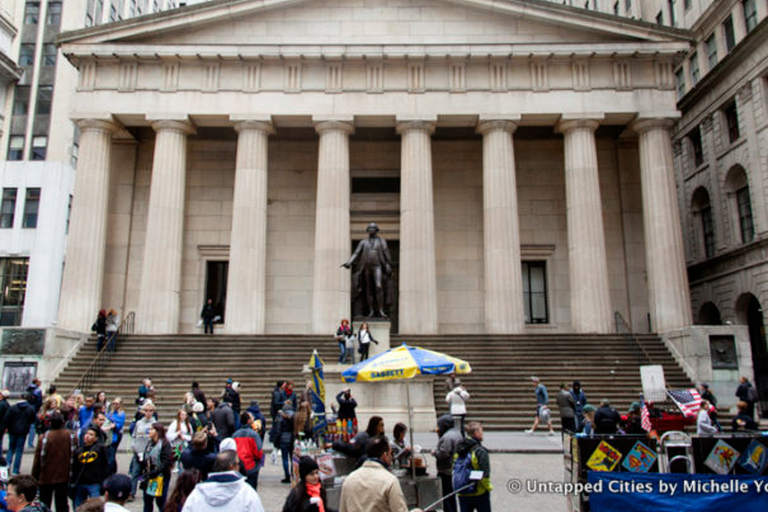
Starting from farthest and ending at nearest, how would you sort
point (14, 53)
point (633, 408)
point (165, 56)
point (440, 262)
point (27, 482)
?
point (14, 53)
point (440, 262)
point (165, 56)
point (633, 408)
point (27, 482)

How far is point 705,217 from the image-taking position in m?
36.9

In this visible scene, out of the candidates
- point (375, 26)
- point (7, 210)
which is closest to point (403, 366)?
point (375, 26)

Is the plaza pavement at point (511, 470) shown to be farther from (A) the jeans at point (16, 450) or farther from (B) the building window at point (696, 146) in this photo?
(B) the building window at point (696, 146)

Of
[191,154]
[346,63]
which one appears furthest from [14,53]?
[346,63]

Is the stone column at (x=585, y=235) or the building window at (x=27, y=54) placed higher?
the building window at (x=27, y=54)

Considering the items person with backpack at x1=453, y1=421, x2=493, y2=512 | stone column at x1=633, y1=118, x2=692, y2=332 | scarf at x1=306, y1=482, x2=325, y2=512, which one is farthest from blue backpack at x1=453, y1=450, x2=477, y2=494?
stone column at x1=633, y1=118, x2=692, y2=332

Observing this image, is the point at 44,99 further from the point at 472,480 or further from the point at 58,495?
the point at 472,480

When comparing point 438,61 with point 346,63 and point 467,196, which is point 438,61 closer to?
point 346,63

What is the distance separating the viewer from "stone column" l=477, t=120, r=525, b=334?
28.1m

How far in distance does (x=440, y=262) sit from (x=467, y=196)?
3851 millimetres

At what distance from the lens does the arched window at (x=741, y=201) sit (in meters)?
32.3

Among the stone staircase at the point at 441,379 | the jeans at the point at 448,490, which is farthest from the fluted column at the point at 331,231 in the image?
the jeans at the point at 448,490

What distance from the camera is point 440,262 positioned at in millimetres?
32938

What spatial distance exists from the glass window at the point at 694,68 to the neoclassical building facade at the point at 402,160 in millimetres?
6956
